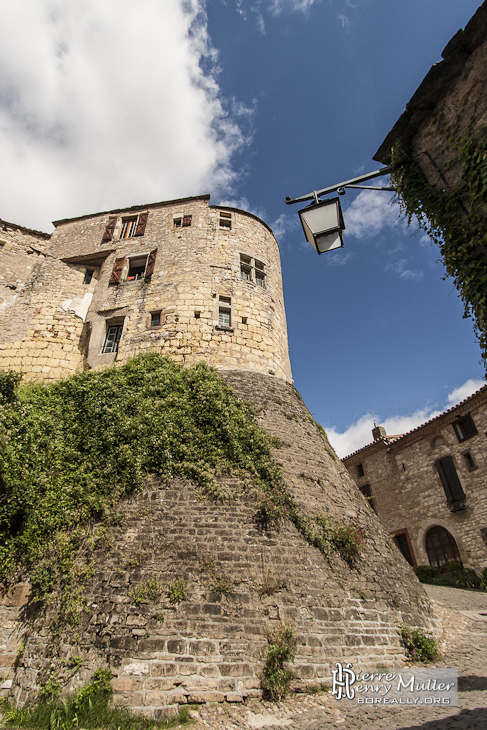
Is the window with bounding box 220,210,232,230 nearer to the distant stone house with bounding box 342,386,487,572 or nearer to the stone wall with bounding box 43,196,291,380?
the stone wall with bounding box 43,196,291,380

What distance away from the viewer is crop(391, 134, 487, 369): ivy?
12.3 ft

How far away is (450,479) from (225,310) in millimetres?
13843

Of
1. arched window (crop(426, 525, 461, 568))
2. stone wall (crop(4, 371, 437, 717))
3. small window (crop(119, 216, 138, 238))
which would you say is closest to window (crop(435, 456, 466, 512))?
arched window (crop(426, 525, 461, 568))

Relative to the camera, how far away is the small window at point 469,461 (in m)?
17.4

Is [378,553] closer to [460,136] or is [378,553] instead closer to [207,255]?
[460,136]

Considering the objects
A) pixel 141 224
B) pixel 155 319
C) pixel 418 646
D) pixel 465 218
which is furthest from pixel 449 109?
pixel 141 224

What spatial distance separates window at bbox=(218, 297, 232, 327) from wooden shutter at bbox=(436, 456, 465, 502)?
13.4 m

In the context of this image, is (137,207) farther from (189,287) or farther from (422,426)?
(422,426)

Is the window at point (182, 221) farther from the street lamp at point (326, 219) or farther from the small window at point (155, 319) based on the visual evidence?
the street lamp at point (326, 219)

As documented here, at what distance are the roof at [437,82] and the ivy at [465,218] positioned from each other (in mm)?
568

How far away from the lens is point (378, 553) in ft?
27.6

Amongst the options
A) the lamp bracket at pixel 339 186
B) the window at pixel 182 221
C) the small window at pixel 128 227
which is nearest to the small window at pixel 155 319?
the window at pixel 182 221

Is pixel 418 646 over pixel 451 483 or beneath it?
beneath

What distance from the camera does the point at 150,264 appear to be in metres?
14.3
